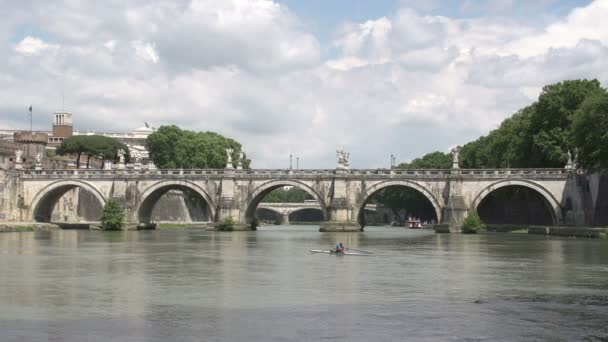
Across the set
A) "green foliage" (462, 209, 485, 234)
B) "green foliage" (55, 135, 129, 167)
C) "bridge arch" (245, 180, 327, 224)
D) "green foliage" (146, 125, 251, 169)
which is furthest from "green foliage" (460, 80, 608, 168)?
"green foliage" (55, 135, 129, 167)

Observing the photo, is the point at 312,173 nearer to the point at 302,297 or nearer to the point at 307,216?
the point at 302,297

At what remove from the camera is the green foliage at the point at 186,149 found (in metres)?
109

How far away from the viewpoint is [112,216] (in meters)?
83.6

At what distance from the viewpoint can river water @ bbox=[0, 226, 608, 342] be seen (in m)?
20.0

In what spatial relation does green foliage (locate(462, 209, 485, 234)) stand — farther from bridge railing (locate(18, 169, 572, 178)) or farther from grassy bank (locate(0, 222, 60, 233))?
grassy bank (locate(0, 222, 60, 233))

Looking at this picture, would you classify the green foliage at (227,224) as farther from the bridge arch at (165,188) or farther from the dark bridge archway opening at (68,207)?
the dark bridge archway opening at (68,207)

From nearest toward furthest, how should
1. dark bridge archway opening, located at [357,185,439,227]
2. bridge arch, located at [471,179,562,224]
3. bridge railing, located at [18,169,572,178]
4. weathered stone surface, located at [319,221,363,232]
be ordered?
bridge arch, located at [471,179,562,224], bridge railing, located at [18,169,572,178], weathered stone surface, located at [319,221,363,232], dark bridge archway opening, located at [357,185,439,227]

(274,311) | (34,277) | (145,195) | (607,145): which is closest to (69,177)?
(145,195)

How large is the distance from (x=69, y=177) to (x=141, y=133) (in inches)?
3490

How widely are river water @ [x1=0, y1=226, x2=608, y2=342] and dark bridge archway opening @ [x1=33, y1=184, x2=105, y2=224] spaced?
156 ft

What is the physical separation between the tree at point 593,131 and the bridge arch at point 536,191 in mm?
9458

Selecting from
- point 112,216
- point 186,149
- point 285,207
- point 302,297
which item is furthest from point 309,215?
point 302,297

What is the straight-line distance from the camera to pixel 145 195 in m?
87.1

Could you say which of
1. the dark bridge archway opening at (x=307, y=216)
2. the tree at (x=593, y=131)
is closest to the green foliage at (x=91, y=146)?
the dark bridge archway opening at (x=307, y=216)
